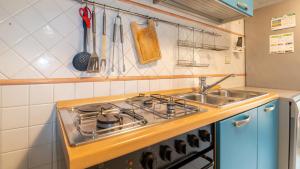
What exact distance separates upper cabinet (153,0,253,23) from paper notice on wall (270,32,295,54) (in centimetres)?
62

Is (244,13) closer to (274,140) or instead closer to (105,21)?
(274,140)

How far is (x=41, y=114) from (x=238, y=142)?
3.44 ft

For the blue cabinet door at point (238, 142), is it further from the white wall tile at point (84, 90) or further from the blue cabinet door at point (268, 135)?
the white wall tile at point (84, 90)

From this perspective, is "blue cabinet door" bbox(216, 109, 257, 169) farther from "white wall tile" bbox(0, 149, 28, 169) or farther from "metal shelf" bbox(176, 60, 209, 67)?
"white wall tile" bbox(0, 149, 28, 169)

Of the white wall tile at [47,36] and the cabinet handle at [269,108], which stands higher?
the white wall tile at [47,36]

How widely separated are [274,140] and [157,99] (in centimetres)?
101

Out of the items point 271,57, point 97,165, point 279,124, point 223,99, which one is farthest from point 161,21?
point 271,57

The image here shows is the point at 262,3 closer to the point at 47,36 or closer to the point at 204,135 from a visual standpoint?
the point at 204,135

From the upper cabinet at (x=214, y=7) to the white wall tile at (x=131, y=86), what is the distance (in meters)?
0.66

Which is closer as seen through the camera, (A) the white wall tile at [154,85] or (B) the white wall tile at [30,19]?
(B) the white wall tile at [30,19]

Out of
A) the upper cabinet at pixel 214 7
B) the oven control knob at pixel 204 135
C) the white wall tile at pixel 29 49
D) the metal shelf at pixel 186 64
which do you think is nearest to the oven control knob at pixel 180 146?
the oven control knob at pixel 204 135

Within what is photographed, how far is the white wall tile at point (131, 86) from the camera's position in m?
1.13

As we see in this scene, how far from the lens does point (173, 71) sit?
1.40 metres

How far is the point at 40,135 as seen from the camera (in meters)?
0.82
